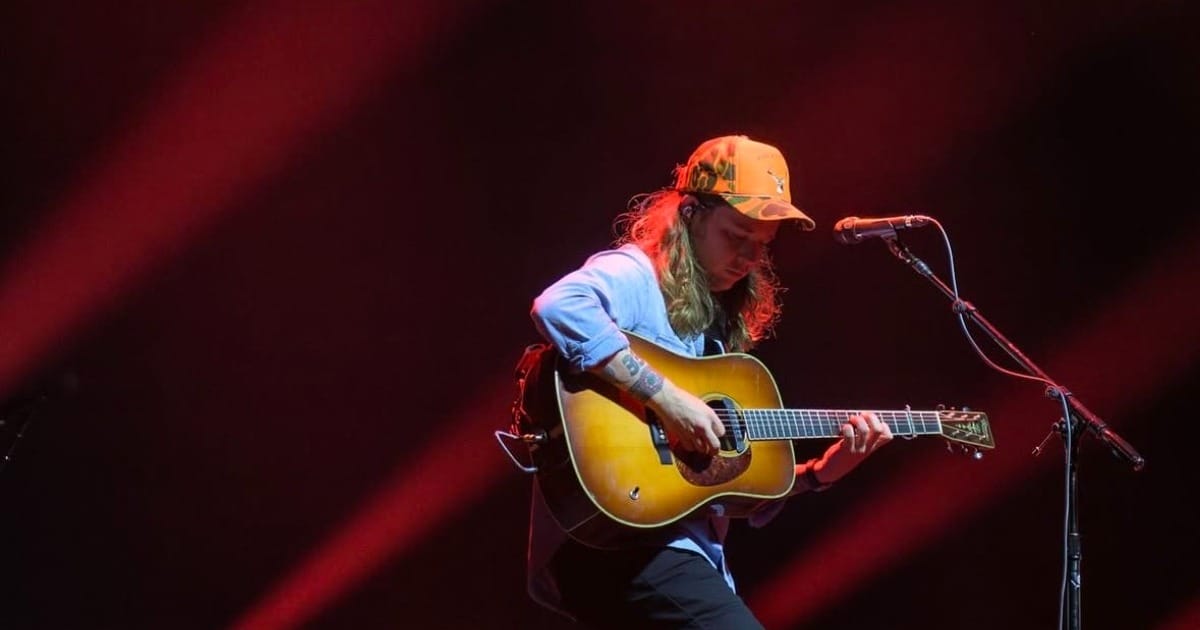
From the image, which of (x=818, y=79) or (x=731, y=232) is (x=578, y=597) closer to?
(x=731, y=232)

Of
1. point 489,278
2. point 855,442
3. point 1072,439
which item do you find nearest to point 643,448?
point 855,442

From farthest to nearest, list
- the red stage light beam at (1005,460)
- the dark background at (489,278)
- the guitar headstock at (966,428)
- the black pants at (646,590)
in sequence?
the red stage light beam at (1005,460), the dark background at (489,278), the guitar headstock at (966,428), the black pants at (646,590)

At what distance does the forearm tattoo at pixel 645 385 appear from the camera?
8.76 ft

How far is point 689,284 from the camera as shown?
2.99 meters

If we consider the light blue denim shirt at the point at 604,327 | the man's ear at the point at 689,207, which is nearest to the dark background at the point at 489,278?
the man's ear at the point at 689,207

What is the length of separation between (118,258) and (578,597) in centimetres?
240

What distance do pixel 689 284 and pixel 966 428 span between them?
1214 mm

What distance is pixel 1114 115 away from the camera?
4.84 metres

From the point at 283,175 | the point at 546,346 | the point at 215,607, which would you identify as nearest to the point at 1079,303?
the point at 546,346

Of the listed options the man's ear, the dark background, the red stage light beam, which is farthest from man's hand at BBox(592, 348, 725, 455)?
the red stage light beam

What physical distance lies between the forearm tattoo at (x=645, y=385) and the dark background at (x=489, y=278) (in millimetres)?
1759

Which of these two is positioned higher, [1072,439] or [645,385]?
[645,385]

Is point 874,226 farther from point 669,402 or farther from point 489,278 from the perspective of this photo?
point 489,278

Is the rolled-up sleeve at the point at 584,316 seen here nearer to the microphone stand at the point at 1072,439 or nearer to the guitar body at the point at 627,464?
the guitar body at the point at 627,464
